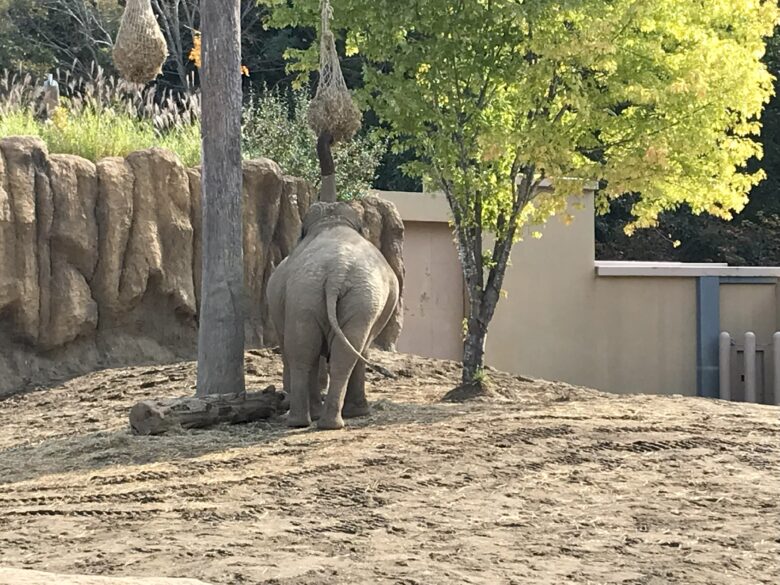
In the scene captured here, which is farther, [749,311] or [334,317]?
[749,311]

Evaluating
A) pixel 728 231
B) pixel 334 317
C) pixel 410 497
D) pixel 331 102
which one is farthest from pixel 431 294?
pixel 728 231

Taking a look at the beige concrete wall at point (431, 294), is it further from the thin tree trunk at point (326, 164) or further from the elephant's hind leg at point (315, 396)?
the elephant's hind leg at point (315, 396)

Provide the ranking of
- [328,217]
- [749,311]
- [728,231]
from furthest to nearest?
[728,231] → [749,311] → [328,217]

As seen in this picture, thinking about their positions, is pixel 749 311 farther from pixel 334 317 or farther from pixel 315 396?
pixel 334 317

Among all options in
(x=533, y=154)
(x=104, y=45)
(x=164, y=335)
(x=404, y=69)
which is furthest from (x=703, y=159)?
(x=104, y=45)

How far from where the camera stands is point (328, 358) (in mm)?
8992

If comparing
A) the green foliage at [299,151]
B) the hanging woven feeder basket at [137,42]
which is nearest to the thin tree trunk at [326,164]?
the hanging woven feeder basket at [137,42]

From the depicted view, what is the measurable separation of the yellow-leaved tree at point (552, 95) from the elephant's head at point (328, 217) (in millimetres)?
1633

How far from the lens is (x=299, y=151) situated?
14.5 metres

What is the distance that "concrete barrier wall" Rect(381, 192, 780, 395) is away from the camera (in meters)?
15.9

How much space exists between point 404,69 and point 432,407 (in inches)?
123

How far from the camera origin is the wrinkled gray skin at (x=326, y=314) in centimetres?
848

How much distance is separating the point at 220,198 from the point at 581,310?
28.3 feet

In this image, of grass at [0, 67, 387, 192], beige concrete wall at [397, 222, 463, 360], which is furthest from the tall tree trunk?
beige concrete wall at [397, 222, 463, 360]
